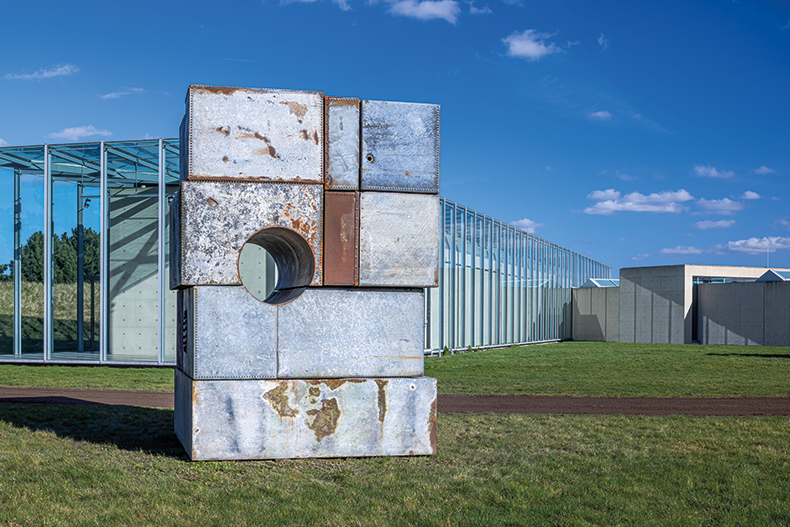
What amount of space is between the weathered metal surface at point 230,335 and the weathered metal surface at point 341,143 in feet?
5.22

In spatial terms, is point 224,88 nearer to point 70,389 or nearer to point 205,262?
point 205,262

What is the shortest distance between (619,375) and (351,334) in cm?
1257

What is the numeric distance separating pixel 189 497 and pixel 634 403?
898 centimetres

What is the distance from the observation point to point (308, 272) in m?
7.42

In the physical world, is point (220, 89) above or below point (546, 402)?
above

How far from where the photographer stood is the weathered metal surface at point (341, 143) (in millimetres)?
7332

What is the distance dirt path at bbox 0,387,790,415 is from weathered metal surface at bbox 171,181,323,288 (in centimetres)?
506

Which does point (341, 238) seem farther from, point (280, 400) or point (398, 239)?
point (280, 400)

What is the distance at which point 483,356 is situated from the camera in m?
24.9

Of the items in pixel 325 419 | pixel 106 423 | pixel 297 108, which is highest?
pixel 297 108

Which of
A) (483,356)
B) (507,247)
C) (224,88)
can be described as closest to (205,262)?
(224,88)

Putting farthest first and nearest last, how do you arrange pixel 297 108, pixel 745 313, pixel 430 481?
pixel 745 313 < pixel 297 108 < pixel 430 481

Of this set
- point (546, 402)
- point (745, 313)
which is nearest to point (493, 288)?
point (745, 313)

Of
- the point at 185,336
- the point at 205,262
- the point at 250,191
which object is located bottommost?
the point at 185,336
